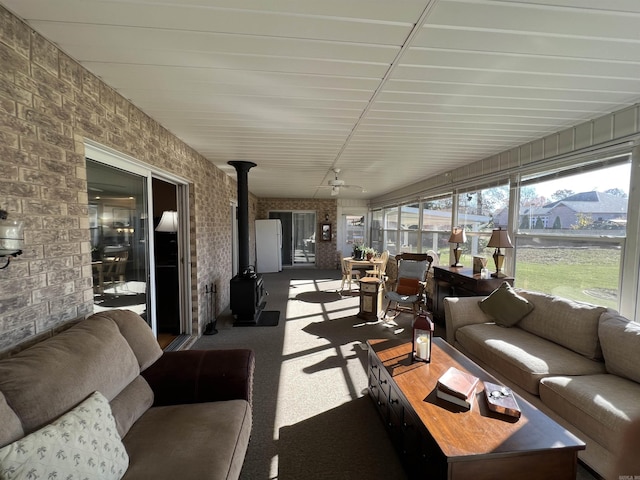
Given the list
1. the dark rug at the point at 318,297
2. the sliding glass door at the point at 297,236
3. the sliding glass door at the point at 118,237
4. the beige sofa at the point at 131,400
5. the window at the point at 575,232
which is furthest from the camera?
the sliding glass door at the point at 297,236

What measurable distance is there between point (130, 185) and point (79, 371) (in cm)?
162

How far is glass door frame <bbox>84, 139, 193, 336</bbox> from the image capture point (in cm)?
200

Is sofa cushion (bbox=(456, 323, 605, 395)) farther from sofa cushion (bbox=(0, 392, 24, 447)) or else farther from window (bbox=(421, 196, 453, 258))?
sofa cushion (bbox=(0, 392, 24, 447))

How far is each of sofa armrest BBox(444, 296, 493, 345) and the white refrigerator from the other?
6.14 meters

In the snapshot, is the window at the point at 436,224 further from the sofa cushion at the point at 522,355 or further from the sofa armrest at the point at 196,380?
the sofa armrest at the point at 196,380

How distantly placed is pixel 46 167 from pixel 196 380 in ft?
4.55

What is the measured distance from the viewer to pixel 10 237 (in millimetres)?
1139

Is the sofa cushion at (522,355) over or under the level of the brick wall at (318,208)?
under

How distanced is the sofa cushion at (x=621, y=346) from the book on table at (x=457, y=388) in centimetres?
101

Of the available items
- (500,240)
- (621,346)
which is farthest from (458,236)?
(621,346)

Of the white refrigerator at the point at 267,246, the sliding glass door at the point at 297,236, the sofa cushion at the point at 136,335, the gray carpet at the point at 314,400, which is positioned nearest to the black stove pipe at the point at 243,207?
the gray carpet at the point at 314,400

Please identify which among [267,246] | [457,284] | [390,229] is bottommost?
[457,284]

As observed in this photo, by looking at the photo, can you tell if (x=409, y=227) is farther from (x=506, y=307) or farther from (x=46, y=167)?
(x=46, y=167)

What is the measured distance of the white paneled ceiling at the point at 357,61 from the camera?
4.10 ft
